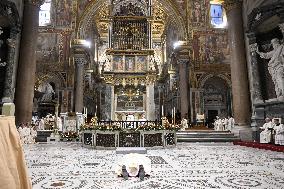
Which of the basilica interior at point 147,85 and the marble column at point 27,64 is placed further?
the marble column at point 27,64

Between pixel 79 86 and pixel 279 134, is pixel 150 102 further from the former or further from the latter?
pixel 279 134

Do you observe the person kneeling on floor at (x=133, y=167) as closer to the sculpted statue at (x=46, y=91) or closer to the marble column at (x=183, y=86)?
the marble column at (x=183, y=86)

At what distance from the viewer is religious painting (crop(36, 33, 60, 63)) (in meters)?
22.2

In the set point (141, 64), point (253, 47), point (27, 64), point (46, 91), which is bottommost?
point (46, 91)

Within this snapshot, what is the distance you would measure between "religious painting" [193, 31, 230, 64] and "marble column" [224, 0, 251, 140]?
388 inches

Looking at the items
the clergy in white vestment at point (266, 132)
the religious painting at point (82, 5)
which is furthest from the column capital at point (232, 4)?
the religious painting at point (82, 5)

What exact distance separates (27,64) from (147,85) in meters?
19.1

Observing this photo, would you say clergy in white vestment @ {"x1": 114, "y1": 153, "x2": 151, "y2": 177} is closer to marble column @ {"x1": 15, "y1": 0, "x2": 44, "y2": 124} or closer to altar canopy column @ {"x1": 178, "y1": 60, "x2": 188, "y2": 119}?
marble column @ {"x1": 15, "y1": 0, "x2": 44, "y2": 124}

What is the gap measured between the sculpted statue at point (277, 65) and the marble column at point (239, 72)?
1.46m

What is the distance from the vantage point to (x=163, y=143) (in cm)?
1094

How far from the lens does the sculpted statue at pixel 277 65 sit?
1065 cm

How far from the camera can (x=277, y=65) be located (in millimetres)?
10930

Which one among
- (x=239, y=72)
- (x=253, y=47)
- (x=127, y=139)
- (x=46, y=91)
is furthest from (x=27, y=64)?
(x=46, y=91)

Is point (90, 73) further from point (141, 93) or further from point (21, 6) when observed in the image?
point (21, 6)
